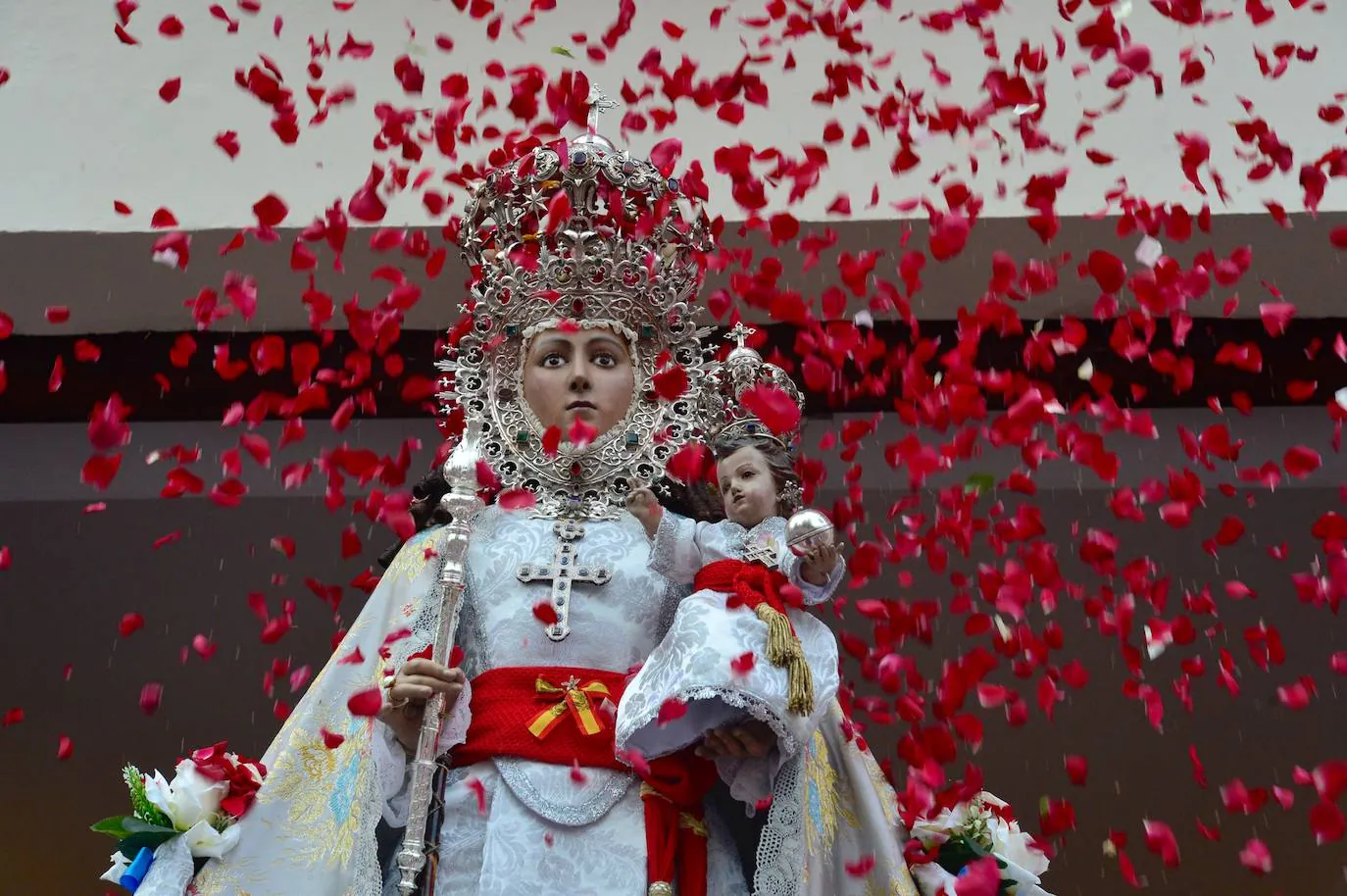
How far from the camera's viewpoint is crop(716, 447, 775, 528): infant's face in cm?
284

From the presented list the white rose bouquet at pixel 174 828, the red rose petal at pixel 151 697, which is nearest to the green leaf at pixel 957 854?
the white rose bouquet at pixel 174 828

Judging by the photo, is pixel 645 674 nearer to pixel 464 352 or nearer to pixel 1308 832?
A: pixel 464 352

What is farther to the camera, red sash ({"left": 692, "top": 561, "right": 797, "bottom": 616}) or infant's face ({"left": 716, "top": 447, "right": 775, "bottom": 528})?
infant's face ({"left": 716, "top": 447, "right": 775, "bottom": 528})

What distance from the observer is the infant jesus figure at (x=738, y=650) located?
8.07ft

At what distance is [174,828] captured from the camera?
8.52 ft

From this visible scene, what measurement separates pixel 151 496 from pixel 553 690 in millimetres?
2248

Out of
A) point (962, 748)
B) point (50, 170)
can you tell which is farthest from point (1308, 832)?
point (50, 170)

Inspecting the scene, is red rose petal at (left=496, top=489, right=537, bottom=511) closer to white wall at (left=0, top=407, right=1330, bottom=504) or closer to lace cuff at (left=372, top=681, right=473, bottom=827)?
lace cuff at (left=372, top=681, right=473, bottom=827)

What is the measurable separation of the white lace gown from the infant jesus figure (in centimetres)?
15

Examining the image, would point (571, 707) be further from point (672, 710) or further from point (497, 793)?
point (672, 710)

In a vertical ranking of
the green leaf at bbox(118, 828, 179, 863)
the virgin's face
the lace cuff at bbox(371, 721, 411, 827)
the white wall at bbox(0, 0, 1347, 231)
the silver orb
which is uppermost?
the white wall at bbox(0, 0, 1347, 231)

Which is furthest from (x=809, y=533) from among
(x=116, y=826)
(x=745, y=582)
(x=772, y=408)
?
(x=116, y=826)

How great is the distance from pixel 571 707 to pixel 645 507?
1.40 ft

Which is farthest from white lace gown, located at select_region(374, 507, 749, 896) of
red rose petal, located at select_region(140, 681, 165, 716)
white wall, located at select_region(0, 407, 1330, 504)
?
white wall, located at select_region(0, 407, 1330, 504)
